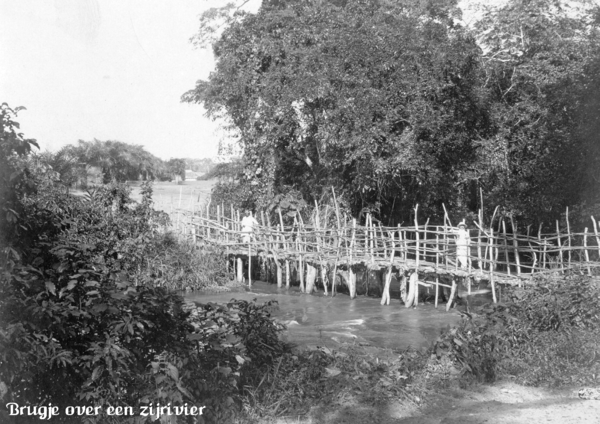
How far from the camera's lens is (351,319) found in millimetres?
13758

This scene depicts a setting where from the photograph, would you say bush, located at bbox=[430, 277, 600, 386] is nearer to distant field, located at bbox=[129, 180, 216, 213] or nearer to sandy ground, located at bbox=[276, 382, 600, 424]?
sandy ground, located at bbox=[276, 382, 600, 424]

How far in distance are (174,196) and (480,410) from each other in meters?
29.8

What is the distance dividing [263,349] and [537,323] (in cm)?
314

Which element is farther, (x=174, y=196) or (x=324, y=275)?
(x=174, y=196)

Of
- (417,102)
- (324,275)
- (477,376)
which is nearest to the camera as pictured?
Result: (477,376)

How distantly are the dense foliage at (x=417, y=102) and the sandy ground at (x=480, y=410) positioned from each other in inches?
390

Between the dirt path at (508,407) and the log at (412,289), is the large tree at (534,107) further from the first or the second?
the dirt path at (508,407)

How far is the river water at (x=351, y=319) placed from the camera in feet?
36.6

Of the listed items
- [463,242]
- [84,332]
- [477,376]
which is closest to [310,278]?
[463,242]

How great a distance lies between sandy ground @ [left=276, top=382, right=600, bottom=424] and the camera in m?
4.95

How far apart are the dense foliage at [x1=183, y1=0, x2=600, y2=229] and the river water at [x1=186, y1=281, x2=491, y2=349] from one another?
3371mm

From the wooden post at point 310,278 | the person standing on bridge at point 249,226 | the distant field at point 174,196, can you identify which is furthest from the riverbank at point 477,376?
the distant field at point 174,196

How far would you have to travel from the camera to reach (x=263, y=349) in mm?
5402

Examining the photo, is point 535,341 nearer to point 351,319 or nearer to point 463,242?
point 351,319
